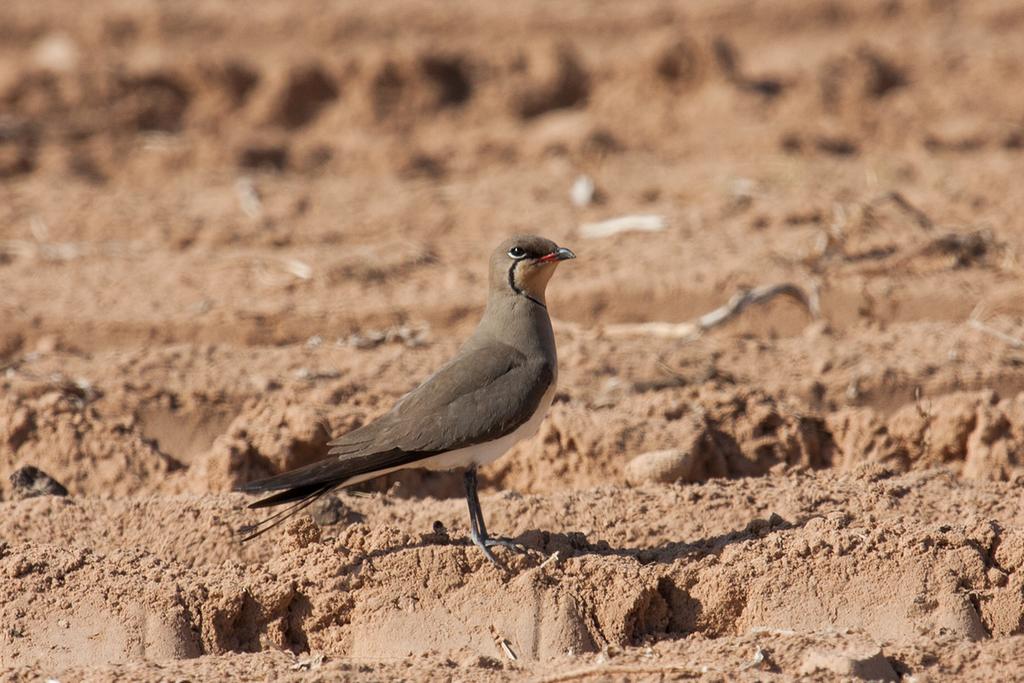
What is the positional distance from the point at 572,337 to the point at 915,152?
5.24 m

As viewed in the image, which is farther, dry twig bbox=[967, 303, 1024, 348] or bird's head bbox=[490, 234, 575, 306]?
dry twig bbox=[967, 303, 1024, 348]

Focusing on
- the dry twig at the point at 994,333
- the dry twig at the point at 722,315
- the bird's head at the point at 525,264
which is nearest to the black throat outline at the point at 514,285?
the bird's head at the point at 525,264

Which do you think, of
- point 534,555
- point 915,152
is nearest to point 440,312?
point 534,555

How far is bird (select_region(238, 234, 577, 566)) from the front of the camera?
4.86 m

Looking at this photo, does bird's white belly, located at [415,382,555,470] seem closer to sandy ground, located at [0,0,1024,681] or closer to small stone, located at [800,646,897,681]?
sandy ground, located at [0,0,1024,681]

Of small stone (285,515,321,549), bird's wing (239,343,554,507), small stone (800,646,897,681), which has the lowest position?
small stone (800,646,897,681)

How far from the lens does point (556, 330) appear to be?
7.91m

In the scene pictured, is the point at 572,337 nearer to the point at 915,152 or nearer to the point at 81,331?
the point at 81,331

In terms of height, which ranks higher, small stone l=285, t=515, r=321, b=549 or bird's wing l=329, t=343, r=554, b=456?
bird's wing l=329, t=343, r=554, b=456

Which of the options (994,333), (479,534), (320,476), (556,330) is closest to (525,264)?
(479,534)

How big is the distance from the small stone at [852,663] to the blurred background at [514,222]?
6.52 ft

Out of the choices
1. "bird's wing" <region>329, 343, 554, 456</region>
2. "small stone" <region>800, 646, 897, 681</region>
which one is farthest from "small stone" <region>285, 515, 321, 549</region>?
"small stone" <region>800, 646, 897, 681</region>

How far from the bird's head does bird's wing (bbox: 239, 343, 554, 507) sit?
0.27 metres

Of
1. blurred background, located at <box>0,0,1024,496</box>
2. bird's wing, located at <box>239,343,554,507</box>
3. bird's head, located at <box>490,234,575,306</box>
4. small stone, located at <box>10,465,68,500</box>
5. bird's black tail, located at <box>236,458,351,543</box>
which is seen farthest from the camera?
blurred background, located at <box>0,0,1024,496</box>
